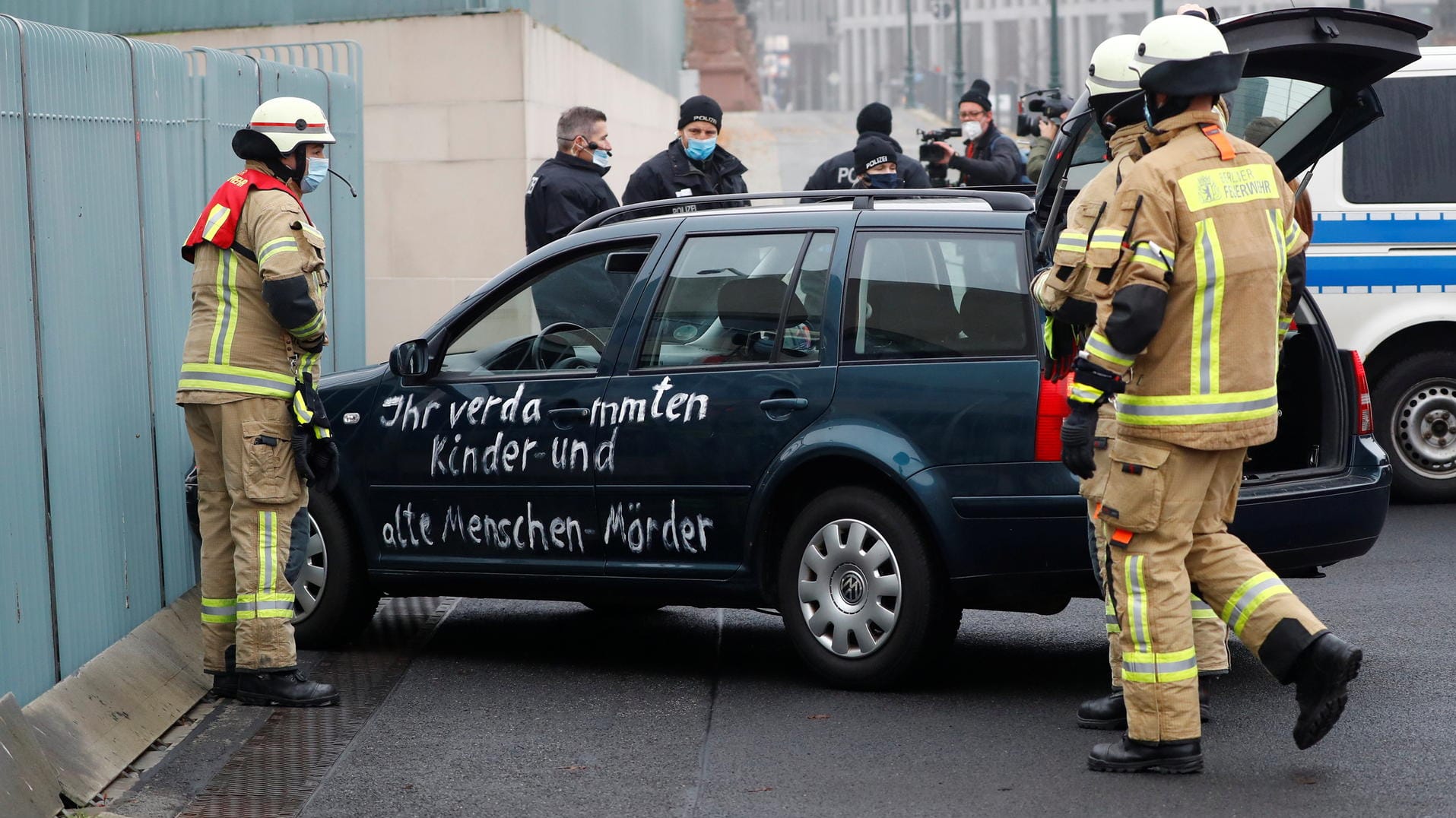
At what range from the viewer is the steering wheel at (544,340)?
6560mm

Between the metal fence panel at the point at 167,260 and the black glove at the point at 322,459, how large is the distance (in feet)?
2.94

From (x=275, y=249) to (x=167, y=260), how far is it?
1.25 m

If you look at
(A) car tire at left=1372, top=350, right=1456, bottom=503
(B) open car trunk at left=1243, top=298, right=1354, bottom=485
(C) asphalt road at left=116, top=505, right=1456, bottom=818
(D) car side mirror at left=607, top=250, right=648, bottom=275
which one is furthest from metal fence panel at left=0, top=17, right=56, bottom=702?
(A) car tire at left=1372, top=350, right=1456, bottom=503

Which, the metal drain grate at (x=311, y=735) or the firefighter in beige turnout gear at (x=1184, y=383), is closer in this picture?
the firefighter in beige turnout gear at (x=1184, y=383)

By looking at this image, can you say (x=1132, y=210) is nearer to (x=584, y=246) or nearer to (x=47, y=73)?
(x=584, y=246)

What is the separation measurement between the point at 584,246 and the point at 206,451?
1.52m

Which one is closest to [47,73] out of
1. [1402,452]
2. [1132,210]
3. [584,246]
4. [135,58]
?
[135,58]

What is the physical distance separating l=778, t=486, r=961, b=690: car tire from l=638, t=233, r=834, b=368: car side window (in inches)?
21.7

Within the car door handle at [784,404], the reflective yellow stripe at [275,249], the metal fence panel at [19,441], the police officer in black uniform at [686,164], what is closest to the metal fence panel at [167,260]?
the reflective yellow stripe at [275,249]

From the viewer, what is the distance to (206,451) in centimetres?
614

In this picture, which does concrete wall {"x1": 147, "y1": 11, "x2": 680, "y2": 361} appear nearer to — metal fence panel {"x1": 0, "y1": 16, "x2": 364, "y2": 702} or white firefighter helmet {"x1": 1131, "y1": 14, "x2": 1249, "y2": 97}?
metal fence panel {"x1": 0, "y1": 16, "x2": 364, "y2": 702}

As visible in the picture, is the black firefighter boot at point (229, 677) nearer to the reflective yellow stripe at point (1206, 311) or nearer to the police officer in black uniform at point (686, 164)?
the reflective yellow stripe at point (1206, 311)

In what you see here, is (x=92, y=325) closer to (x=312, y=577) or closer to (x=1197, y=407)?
(x=312, y=577)

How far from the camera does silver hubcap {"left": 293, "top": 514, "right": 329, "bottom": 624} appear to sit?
6812mm
